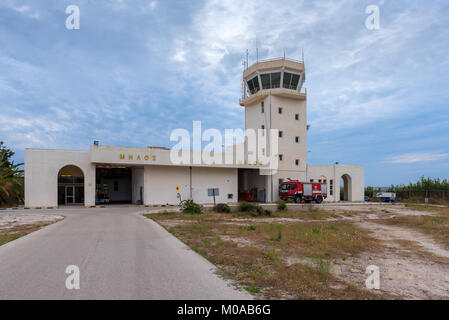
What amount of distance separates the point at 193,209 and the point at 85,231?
11.1 metres

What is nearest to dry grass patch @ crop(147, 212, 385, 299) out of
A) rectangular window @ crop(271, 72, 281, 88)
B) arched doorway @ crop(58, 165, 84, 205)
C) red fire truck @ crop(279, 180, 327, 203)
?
red fire truck @ crop(279, 180, 327, 203)

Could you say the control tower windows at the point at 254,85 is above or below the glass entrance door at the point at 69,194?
above

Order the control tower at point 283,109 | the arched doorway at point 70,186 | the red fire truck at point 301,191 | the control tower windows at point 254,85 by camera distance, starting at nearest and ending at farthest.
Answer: the arched doorway at point 70,186
the red fire truck at point 301,191
the control tower at point 283,109
the control tower windows at point 254,85

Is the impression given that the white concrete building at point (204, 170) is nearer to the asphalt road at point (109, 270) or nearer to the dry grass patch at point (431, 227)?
the dry grass patch at point (431, 227)

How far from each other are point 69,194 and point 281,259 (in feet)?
99.1

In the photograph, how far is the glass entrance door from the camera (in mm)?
32344

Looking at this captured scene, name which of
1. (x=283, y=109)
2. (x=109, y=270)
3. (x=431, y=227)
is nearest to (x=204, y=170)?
(x=283, y=109)

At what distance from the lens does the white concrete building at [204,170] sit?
1112 inches

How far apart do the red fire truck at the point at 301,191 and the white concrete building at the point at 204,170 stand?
192 cm

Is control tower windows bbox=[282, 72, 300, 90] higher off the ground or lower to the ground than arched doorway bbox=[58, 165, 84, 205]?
higher

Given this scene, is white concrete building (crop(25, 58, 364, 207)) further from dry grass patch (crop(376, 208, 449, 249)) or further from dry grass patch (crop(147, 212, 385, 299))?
dry grass patch (crop(376, 208, 449, 249))

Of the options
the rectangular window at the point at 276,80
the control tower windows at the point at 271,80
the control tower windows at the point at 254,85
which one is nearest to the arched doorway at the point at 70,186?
the control tower windows at the point at 254,85
